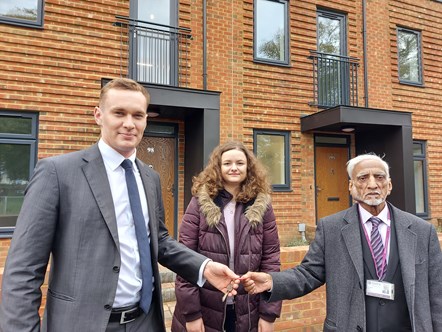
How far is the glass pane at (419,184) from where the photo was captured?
8.63 meters

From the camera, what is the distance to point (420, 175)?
874cm

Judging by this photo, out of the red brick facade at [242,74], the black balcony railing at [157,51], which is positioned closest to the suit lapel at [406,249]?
the red brick facade at [242,74]

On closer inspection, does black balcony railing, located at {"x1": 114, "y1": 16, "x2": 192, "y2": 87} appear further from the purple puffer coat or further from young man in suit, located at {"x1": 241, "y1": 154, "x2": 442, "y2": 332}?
young man in suit, located at {"x1": 241, "y1": 154, "x2": 442, "y2": 332}

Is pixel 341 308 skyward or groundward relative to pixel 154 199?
groundward

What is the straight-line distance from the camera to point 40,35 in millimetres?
5527

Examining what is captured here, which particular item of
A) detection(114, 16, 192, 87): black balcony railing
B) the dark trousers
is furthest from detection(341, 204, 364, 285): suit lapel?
detection(114, 16, 192, 87): black balcony railing

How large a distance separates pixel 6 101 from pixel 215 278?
5093 millimetres

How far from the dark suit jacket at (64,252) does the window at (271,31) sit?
21.0 feet

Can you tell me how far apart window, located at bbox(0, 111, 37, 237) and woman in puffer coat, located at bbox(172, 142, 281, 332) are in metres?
4.20

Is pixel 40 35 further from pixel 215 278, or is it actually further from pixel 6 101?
pixel 215 278

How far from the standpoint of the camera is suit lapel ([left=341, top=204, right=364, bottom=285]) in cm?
182

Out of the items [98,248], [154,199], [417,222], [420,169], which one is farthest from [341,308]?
[420,169]

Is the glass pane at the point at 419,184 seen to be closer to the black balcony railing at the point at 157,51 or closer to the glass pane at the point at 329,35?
the glass pane at the point at 329,35

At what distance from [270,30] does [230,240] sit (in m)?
6.40
